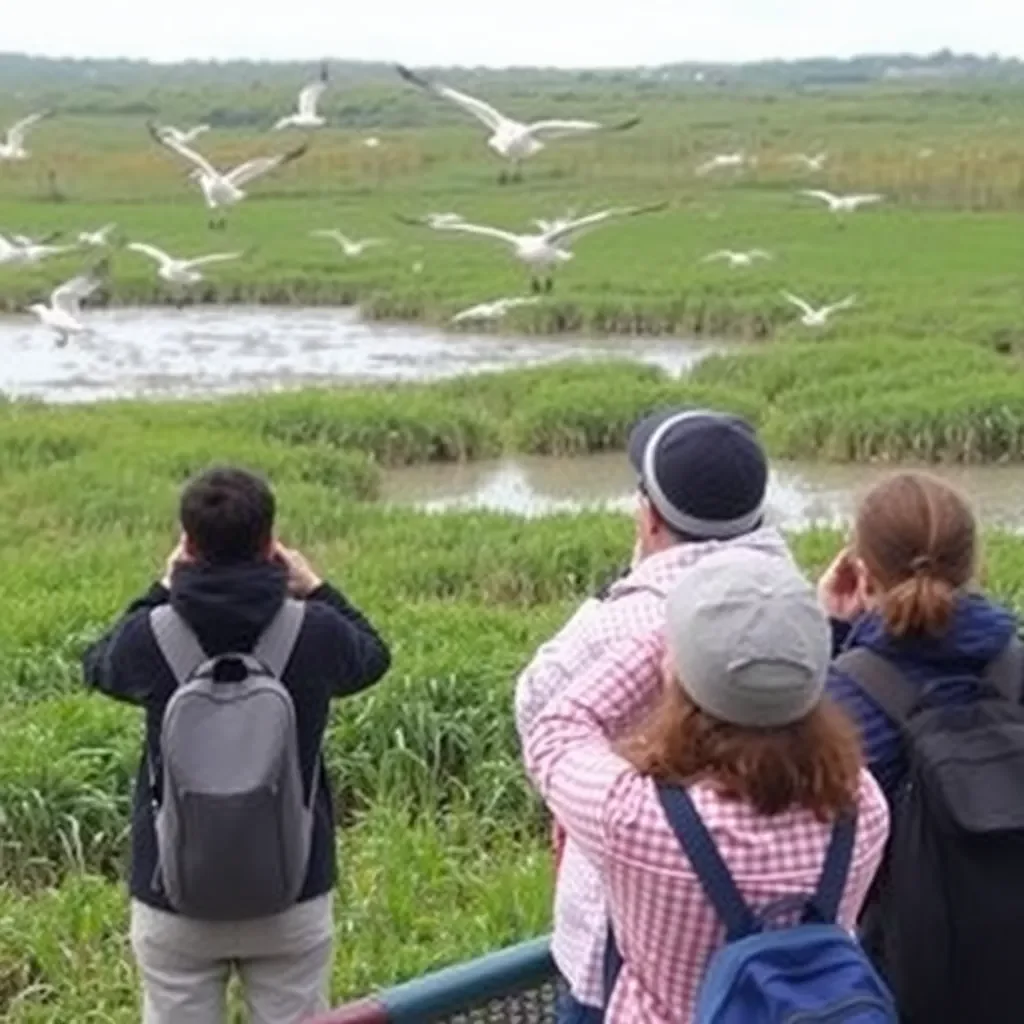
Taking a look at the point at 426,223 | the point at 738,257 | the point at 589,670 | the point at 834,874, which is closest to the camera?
the point at 834,874

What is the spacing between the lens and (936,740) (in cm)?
304

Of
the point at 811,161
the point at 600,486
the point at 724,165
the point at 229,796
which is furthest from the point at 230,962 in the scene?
the point at 724,165

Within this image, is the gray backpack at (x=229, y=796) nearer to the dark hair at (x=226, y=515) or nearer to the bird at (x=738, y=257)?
the dark hair at (x=226, y=515)

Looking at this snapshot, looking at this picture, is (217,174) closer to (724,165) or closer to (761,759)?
(761,759)

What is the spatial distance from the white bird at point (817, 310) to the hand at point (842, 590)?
67.3ft

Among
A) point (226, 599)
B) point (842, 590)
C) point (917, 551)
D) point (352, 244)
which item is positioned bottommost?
point (352, 244)

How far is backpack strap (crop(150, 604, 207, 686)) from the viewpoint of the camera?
12.4 ft

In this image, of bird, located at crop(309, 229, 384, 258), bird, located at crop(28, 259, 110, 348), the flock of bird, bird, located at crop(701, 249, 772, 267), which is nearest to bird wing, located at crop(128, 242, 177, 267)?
the flock of bird

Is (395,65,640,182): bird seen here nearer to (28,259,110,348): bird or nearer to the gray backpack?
(28,259,110,348): bird

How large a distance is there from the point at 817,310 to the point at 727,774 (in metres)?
23.3

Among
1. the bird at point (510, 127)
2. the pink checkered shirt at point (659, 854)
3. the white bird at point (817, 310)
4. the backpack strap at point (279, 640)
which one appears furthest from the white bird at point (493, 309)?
the pink checkered shirt at point (659, 854)

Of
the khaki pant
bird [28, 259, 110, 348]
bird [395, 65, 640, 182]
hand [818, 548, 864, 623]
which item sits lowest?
bird [28, 259, 110, 348]

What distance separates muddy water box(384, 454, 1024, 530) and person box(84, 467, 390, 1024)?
11.5 meters

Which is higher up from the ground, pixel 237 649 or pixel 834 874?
pixel 834 874
